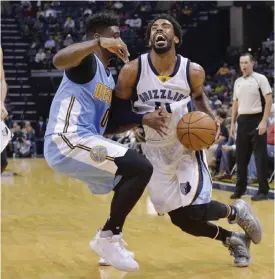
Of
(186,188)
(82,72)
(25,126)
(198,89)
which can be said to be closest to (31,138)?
(25,126)

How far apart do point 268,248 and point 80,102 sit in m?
2.03

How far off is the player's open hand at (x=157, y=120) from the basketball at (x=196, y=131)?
131mm

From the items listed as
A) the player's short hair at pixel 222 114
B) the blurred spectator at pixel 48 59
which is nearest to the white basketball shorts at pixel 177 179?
the player's short hair at pixel 222 114

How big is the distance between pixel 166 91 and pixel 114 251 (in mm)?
1163

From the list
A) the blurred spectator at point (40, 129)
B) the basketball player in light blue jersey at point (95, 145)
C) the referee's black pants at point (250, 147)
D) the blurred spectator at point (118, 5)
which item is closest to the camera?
the basketball player in light blue jersey at point (95, 145)

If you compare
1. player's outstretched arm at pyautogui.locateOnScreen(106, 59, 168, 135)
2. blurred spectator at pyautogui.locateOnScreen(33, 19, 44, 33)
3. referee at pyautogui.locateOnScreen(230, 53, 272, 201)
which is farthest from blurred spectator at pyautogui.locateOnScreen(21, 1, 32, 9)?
player's outstretched arm at pyautogui.locateOnScreen(106, 59, 168, 135)

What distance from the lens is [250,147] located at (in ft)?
26.8

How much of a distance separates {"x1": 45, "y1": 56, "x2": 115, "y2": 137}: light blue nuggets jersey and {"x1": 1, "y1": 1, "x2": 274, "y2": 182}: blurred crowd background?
1513 cm

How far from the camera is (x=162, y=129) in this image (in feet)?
13.6

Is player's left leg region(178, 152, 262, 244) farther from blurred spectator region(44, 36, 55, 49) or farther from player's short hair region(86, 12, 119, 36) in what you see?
blurred spectator region(44, 36, 55, 49)

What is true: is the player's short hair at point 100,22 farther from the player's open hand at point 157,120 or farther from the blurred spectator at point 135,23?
the blurred spectator at point 135,23

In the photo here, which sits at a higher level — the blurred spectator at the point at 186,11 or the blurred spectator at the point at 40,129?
the blurred spectator at the point at 186,11

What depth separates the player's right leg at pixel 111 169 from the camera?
3.74 meters

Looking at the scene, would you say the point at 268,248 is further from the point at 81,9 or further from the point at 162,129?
the point at 81,9
